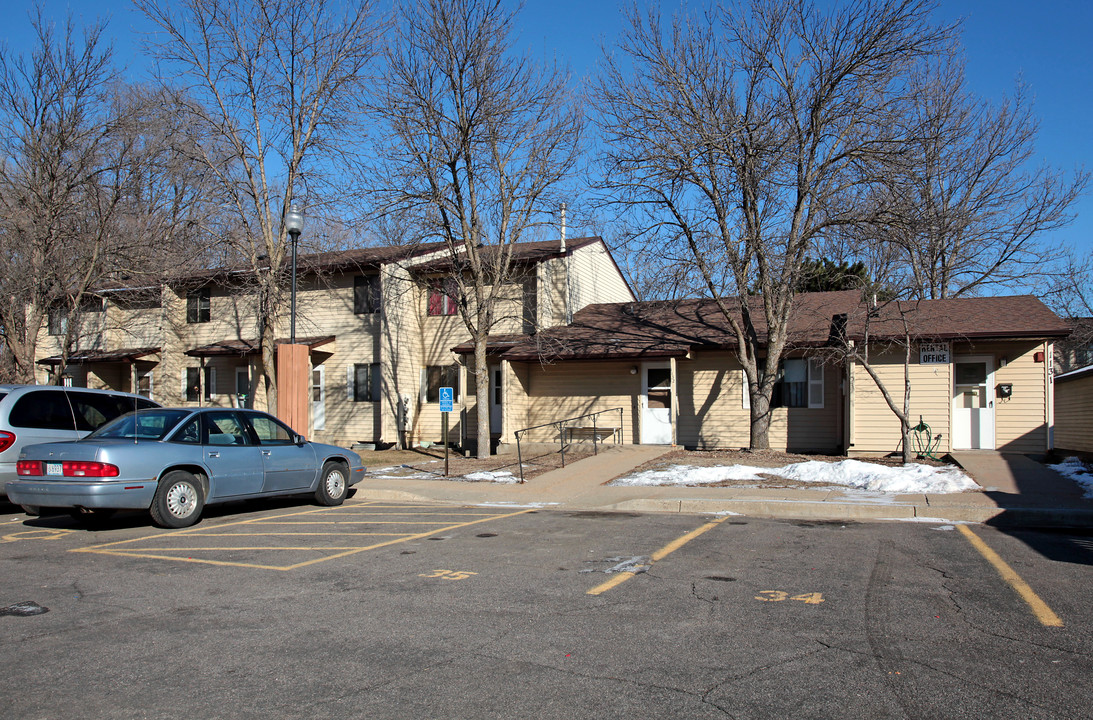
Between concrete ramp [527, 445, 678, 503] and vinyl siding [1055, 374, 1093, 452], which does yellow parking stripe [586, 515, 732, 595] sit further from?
vinyl siding [1055, 374, 1093, 452]

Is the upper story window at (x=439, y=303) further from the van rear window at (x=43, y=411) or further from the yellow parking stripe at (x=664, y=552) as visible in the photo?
the yellow parking stripe at (x=664, y=552)

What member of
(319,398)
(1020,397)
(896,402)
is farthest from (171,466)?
(1020,397)

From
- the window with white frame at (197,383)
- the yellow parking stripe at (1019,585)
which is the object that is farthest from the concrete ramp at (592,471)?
the window with white frame at (197,383)

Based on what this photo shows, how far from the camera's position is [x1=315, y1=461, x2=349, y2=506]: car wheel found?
40.8 feet

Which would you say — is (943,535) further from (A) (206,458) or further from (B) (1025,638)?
(A) (206,458)

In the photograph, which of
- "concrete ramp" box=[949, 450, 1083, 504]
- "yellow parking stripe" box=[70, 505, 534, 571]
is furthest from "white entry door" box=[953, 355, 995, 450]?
"yellow parking stripe" box=[70, 505, 534, 571]

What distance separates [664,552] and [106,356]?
26.0 metres

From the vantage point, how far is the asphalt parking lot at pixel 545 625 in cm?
429

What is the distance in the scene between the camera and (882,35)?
17.4 meters

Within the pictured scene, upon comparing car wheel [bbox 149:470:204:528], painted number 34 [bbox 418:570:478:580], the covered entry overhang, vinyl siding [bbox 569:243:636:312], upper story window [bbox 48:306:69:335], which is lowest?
painted number 34 [bbox 418:570:478:580]

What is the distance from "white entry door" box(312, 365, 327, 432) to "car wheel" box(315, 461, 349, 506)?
13295 millimetres

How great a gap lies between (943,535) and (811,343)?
1113 cm

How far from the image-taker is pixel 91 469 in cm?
947

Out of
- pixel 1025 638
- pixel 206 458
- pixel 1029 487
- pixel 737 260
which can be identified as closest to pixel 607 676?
pixel 1025 638
